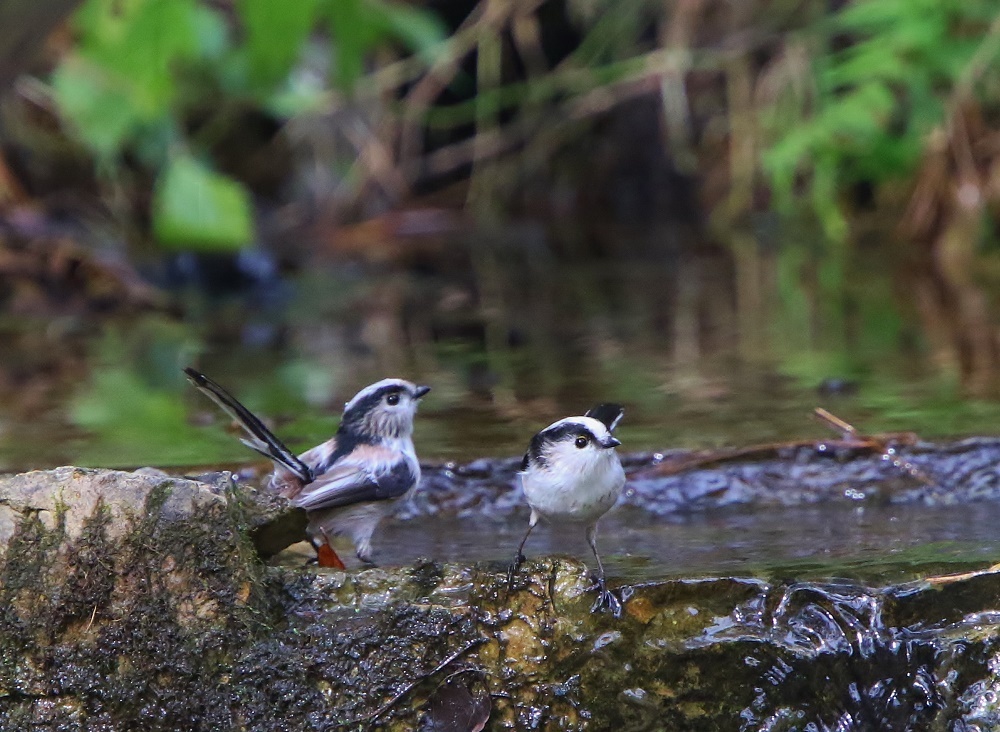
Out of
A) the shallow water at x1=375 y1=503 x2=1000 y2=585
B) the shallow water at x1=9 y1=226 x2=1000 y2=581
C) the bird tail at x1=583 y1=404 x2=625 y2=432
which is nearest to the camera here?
the shallow water at x1=375 y1=503 x2=1000 y2=585

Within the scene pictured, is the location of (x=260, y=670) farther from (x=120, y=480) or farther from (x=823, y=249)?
(x=823, y=249)

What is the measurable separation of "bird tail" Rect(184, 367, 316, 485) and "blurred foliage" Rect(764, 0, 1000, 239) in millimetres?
6802

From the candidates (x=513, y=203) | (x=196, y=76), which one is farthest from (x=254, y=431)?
(x=513, y=203)

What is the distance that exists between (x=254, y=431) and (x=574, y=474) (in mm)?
749

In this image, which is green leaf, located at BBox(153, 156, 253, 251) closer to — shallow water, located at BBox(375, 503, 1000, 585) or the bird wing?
shallow water, located at BBox(375, 503, 1000, 585)

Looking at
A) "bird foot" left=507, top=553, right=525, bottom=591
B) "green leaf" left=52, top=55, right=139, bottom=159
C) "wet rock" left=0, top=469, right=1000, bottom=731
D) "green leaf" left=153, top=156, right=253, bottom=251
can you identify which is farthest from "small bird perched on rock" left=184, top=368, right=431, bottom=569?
"green leaf" left=52, top=55, right=139, bottom=159

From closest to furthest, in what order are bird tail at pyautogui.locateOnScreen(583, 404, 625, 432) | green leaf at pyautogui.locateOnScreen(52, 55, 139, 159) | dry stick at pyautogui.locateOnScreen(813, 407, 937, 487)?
bird tail at pyautogui.locateOnScreen(583, 404, 625, 432) < dry stick at pyautogui.locateOnScreen(813, 407, 937, 487) < green leaf at pyautogui.locateOnScreen(52, 55, 139, 159)

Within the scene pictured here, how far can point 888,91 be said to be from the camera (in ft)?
31.9

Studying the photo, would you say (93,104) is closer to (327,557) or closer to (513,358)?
(513,358)

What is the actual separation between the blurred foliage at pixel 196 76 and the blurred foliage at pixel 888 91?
278cm

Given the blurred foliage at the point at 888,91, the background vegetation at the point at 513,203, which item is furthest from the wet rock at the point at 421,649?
the blurred foliage at the point at 888,91

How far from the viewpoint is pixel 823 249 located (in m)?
10.3

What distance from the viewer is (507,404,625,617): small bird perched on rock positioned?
3.18 m

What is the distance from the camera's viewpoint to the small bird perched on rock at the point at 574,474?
10.4 ft
